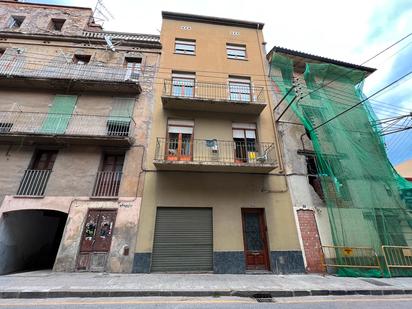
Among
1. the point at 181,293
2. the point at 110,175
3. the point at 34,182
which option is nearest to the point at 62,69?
the point at 34,182

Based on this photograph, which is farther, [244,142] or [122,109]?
[122,109]

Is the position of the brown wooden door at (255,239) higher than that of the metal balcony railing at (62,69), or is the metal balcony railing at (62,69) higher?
the metal balcony railing at (62,69)

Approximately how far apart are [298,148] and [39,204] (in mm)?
12379

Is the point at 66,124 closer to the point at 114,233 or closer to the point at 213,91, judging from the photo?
the point at 114,233

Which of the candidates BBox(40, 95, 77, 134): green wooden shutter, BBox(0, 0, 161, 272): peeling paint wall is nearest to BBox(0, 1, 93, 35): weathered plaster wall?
BBox(0, 0, 161, 272): peeling paint wall

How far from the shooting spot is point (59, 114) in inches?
388

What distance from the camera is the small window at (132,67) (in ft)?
36.5

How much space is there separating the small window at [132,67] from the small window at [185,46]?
2.52m

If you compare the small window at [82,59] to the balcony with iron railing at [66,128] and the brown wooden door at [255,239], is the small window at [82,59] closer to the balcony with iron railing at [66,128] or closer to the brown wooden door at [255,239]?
the balcony with iron railing at [66,128]

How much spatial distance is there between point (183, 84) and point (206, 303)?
1019cm

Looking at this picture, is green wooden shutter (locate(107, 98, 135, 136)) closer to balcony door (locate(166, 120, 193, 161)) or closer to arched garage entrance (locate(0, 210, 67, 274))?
balcony door (locate(166, 120, 193, 161))

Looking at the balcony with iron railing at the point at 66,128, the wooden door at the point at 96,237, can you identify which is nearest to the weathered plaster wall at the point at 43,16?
the balcony with iron railing at the point at 66,128

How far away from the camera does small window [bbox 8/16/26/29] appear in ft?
42.0

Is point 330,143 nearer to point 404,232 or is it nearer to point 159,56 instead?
point 404,232
